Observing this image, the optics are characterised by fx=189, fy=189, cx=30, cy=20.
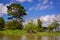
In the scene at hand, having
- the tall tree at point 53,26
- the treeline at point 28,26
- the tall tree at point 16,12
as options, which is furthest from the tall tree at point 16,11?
the tall tree at point 53,26

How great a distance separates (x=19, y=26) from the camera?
13195 mm

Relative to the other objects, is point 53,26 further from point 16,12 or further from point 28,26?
point 16,12

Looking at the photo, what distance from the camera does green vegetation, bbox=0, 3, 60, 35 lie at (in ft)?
42.2

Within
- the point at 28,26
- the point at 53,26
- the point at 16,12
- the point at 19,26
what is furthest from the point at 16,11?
the point at 53,26

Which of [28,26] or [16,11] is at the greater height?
[16,11]

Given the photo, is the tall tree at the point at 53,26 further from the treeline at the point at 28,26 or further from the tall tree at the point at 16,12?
the tall tree at the point at 16,12

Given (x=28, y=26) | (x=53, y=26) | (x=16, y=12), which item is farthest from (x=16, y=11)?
(x=53, y=26)

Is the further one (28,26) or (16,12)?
(16,12)

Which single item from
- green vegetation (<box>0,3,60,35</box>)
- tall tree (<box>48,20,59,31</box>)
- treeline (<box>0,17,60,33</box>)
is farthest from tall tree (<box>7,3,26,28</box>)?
tall tree (<box>48,20,59,31</box>)

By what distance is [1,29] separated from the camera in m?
13.0

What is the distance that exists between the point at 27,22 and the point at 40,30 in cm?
107

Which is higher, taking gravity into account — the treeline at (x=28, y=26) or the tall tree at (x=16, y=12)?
the tall tree at (x=16, y=12)

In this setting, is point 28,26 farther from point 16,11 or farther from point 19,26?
point 16,11

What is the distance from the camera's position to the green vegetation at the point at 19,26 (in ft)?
42.2
